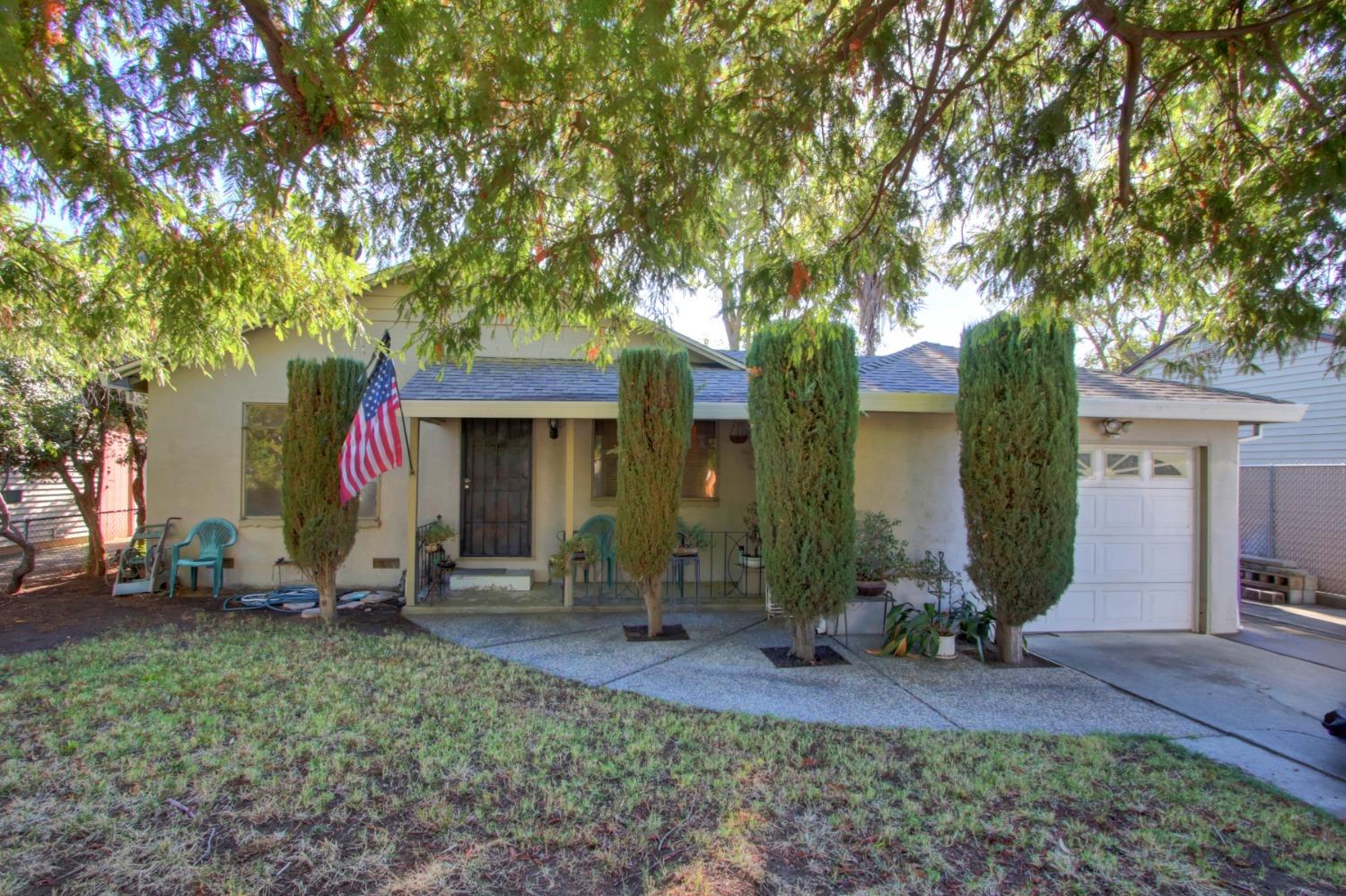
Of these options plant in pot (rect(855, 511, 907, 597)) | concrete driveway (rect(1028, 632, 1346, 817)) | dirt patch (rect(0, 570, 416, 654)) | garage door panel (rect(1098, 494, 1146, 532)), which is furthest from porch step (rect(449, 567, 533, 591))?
garage door panel (rect(1098, 494, 1146, 532))

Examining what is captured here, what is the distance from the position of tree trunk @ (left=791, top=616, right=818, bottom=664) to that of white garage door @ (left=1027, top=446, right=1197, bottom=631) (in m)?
2.70

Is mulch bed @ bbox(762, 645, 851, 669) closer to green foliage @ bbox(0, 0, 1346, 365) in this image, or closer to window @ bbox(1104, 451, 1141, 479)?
green foliage @ bbox(0, 0, 1346, 365)

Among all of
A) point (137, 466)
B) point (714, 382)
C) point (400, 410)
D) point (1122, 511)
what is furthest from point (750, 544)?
point (137, 466)

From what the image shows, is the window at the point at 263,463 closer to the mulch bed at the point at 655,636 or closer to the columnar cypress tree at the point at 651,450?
the mulch bed at the point at 655,636

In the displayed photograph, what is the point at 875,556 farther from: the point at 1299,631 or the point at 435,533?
the point at 1299,631

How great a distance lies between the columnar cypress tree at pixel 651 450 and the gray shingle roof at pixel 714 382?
0.97 m

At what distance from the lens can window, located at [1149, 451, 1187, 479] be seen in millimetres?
7359

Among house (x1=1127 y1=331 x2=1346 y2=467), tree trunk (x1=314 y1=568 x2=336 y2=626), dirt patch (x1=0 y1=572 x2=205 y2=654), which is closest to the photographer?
dirt patch (x1=0 y1=572 x2=205 y2=654)

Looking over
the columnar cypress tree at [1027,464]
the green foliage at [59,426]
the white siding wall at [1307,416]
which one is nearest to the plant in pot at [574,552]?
the columnar cypress tree at [1027,464]

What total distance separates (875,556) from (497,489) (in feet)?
16.8

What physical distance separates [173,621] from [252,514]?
2.11m

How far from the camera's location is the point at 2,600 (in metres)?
8.53

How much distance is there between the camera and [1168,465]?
739 cm

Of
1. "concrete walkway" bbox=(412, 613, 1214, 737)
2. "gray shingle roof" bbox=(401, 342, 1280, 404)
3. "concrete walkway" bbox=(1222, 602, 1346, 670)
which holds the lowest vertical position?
"concrete walkway" bbox=(1222, 602, 1346, 670)
